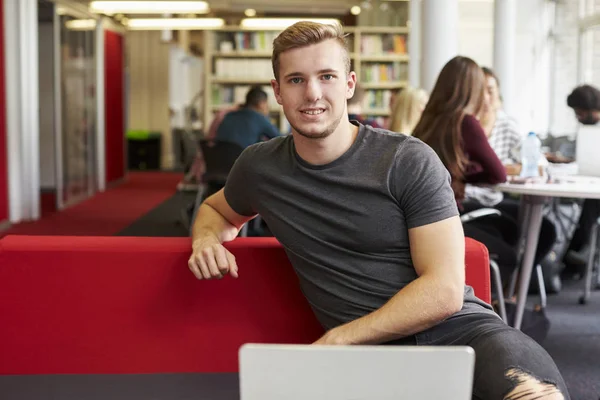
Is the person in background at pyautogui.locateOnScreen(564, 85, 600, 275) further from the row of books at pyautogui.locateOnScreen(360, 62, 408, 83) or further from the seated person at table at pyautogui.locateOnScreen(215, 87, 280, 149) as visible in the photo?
the row of books at pyautogui.locateOnScreen(360, 62, 408, 83)

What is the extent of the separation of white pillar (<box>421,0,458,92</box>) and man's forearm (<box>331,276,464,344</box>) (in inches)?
175

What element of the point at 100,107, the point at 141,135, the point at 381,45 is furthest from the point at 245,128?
the point at 141,135

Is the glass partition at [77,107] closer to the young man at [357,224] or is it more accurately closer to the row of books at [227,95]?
the row of books at [227,95]

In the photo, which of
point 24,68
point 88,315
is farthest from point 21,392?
point 24,68

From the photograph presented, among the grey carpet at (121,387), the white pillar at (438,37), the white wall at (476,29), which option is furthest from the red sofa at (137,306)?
the white wall at (476,29)

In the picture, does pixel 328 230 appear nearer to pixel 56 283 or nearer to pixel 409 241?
pixel 409 241

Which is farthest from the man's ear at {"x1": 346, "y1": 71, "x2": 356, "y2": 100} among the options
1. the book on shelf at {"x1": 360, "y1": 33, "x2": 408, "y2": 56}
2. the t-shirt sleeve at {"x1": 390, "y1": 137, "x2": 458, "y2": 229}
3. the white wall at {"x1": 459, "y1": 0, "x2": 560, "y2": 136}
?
the white wall at {"x1": 459, "y1": 0, "x2": 560, "y2": 136}

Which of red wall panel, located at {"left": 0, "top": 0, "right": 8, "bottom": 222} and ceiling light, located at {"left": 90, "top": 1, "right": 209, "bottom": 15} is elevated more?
ceiling light, located at {"left": 90, "top": 1, "right": 209, "bottom": 15}

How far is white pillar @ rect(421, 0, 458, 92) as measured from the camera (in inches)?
241

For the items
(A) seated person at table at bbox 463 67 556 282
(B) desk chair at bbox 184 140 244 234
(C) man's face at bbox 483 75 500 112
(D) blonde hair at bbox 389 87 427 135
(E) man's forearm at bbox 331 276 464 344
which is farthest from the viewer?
(B) desk chair at bbox 184 140 244 234

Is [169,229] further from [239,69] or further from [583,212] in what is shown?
[583,212]

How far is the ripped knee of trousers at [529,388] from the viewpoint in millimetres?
1602

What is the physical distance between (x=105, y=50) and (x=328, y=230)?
11.6 metres

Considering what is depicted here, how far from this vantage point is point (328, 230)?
197 centimetres
